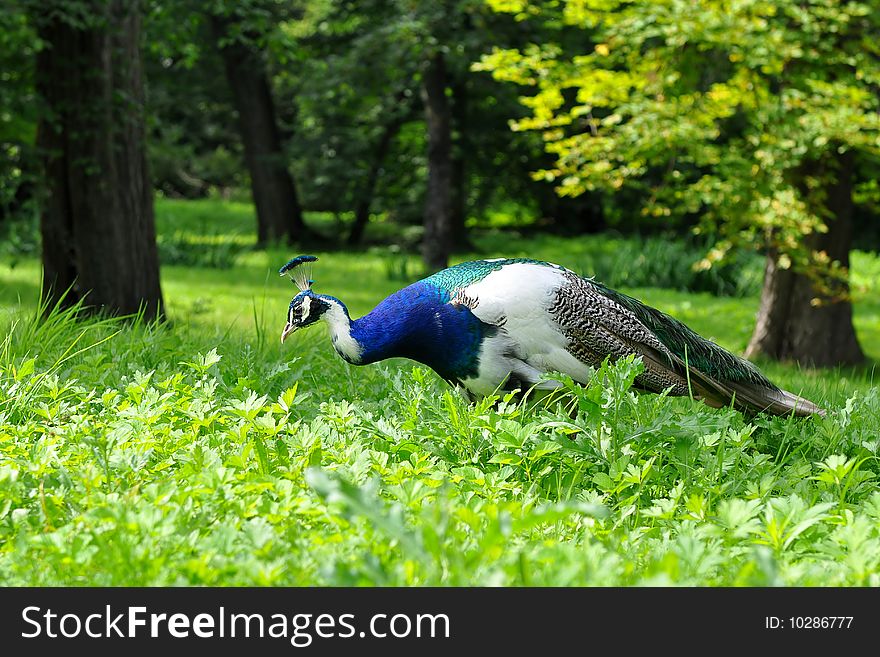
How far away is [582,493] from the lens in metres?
3.28

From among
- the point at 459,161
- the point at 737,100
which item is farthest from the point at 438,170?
the point at 737,100

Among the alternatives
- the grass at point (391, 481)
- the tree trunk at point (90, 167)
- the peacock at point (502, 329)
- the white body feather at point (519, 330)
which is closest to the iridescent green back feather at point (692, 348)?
the peacock at point (502, 329)

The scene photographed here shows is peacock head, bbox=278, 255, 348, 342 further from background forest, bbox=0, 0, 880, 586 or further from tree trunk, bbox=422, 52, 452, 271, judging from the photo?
tree trunk, bbox=422, 52, 452, 271

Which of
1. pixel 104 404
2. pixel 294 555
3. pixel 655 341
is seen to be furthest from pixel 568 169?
pixel 294 555

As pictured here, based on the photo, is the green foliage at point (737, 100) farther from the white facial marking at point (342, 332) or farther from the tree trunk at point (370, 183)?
the tree trunk at point (370, 183)

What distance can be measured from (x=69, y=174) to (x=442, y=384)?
4.54m

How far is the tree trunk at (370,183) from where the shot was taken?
19.0 m

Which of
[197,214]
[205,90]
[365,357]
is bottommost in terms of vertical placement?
[197,214]

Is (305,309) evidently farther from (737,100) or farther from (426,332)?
(737,100)

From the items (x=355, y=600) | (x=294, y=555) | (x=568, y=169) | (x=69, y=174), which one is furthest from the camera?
(x=568, y=169)

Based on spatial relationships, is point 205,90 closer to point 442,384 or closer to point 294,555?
point 442,384

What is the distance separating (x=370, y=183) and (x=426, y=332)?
51.8ft

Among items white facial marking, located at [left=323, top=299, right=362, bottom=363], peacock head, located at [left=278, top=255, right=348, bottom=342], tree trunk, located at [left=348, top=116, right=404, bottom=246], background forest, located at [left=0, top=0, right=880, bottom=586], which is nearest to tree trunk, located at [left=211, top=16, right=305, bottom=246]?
background forest, located at [left=0, top=0, right=880, bottom=586]

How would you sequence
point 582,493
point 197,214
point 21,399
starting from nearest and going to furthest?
point 582,493 → point 21,399 → point 197,214
